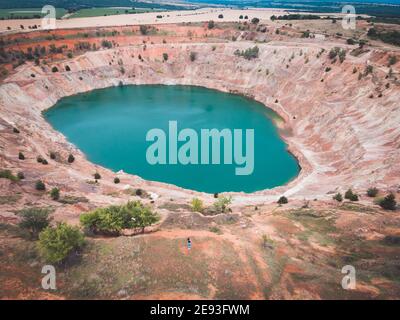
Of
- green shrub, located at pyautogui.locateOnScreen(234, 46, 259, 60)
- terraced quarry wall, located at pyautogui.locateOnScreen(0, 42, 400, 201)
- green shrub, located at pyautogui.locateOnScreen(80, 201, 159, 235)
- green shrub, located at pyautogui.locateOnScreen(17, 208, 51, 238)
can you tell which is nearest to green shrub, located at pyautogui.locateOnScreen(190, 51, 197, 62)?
terraced quarry wall, located at pyautogui.locateOnScreen(0, 42, 400, 201)

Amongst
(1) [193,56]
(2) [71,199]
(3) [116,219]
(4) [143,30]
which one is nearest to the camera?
(3) [116,219]

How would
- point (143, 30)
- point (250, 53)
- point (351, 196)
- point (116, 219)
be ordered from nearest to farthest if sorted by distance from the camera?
point (116, 219) < point (351, 196) < point (250, 53) < point (143, 30)

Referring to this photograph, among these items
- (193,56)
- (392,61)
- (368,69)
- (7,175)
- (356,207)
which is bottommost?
(356,207)

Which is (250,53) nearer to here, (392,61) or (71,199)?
(392,61)

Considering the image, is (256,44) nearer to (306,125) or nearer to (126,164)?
(306,125)

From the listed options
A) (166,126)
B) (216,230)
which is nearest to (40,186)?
(216,230)
